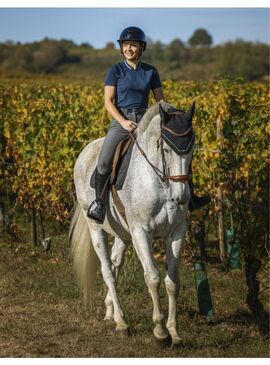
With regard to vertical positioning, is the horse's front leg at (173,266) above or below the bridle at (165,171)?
below

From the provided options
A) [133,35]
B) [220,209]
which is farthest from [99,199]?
[220,209]

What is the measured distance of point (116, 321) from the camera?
7156 mm

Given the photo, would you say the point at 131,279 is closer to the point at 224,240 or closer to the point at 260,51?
the point at 224,240

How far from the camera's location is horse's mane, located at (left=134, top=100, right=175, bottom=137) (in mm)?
6289

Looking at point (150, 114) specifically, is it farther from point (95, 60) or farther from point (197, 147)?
point (95, 60)

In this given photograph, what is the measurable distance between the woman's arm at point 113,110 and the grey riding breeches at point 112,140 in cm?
17

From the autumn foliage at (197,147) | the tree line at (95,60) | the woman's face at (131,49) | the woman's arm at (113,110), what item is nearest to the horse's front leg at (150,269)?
the woman's arm at (113,110)

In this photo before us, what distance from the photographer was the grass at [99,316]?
259 inches

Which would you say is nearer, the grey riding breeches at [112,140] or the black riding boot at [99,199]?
the grey riding breeches at [112,140]

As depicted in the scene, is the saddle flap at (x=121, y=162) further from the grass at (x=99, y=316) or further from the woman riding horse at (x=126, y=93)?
the grass at (x=99, y=316)

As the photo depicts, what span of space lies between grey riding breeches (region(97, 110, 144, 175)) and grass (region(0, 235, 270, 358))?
180 cm

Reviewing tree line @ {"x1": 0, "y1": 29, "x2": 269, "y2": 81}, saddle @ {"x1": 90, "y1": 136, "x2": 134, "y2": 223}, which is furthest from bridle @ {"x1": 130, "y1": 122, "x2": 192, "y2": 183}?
tree line @ {"x1": 0, "y1": 29, "x2": 269, "y2": 81}

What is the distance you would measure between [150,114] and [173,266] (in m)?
1.51
